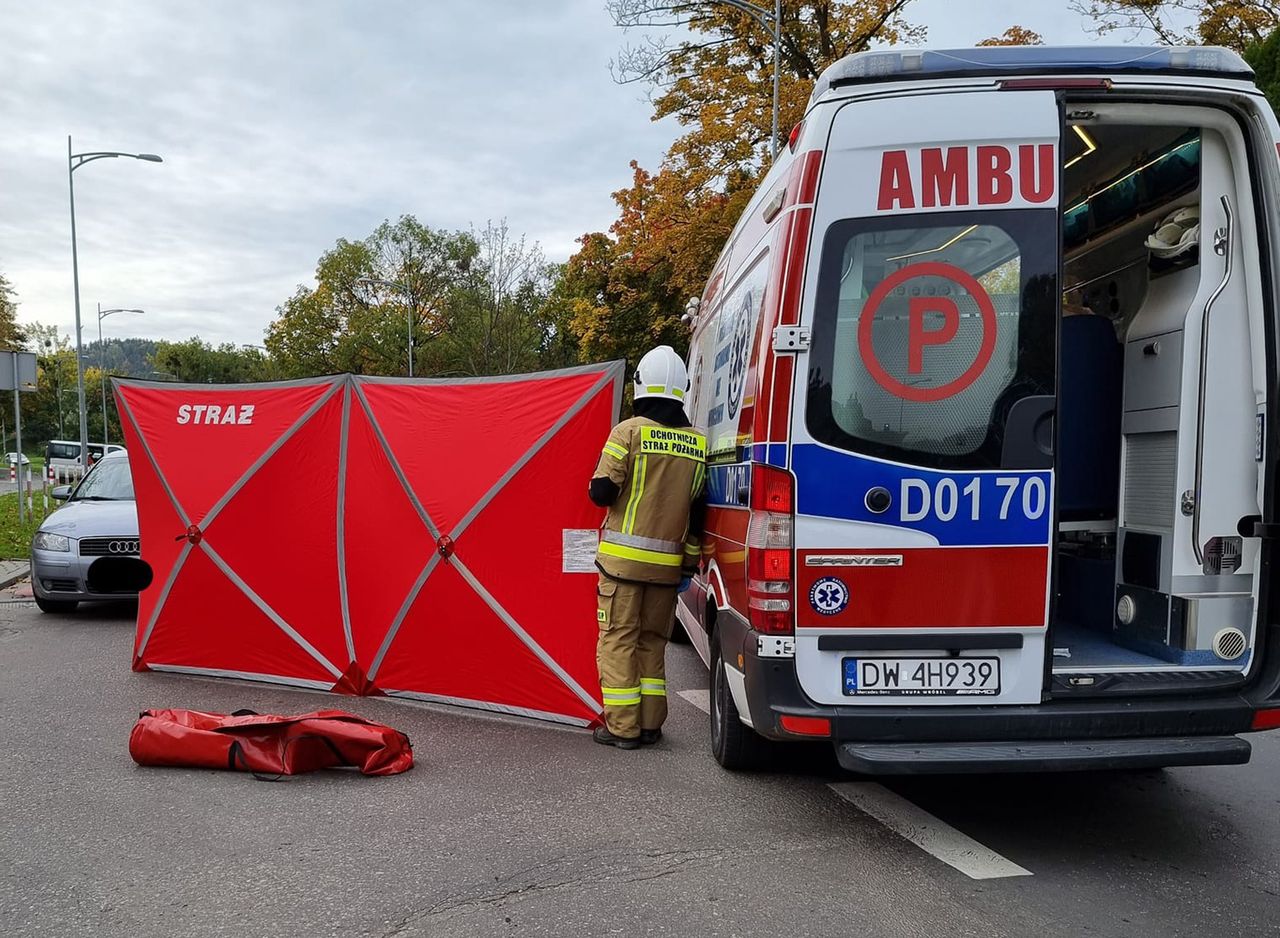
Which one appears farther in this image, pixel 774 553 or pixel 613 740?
pixel 613 740

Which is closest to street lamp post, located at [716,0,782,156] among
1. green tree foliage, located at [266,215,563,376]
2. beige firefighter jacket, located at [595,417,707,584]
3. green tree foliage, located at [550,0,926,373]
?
green tree foliage, located at [550,0,926,373]

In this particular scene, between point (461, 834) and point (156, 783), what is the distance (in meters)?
1.64

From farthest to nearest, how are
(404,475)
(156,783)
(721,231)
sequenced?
(721,231) → (404,475) → (156,783)

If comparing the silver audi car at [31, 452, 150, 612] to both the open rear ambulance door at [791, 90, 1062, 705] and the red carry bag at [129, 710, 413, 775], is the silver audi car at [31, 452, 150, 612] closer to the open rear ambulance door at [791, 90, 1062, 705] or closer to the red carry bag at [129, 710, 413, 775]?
the red carry bag at [129, 710, 413, 775]

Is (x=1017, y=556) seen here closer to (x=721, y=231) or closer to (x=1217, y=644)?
(x=1217, y=644)

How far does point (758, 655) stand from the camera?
12.6 ft

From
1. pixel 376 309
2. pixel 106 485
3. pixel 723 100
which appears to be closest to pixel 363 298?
pixel 376 309

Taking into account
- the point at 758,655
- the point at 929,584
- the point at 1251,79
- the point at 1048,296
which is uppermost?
the point at 1251,79

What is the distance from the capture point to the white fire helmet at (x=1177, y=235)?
4.11 m

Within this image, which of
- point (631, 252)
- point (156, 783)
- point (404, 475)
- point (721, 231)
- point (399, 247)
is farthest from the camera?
point (399, 247)

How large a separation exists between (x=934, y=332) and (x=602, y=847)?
7.58 ft

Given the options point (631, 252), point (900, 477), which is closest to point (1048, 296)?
point (900, 477)

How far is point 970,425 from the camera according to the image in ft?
12.4

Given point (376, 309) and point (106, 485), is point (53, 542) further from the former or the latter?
point (376, 309)
